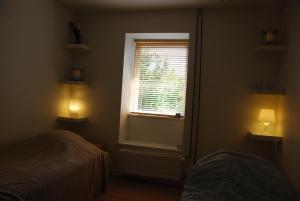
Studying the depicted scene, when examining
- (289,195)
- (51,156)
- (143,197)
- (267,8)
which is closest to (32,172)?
(51,156)

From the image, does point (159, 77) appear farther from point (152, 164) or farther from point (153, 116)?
point (152, 164)

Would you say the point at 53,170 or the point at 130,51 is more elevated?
the point at 130,51

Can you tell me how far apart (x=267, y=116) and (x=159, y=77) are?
1.62m

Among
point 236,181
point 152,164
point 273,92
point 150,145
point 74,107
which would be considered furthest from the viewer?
point 74,107

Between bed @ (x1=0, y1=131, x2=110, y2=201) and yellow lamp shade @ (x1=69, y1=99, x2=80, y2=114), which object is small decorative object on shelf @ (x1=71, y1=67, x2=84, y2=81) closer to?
yellow lamp shade @ (x1=69, y1=99, x2=80, y2=114)

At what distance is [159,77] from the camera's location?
12.4 ft

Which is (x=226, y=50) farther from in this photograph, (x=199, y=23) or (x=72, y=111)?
(x=72, y=111)

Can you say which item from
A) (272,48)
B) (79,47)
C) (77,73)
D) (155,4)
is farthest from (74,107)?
(272,48)

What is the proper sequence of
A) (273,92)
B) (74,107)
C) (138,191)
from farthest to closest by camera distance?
(74,107) → (138,191) → (273,92)

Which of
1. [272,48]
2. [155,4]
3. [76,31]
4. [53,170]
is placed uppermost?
[155,4]

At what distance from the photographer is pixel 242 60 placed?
3.19 m

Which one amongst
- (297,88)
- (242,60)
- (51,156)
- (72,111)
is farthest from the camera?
(72,111)

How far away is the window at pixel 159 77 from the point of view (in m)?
3.69

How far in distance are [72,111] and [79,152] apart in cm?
111
